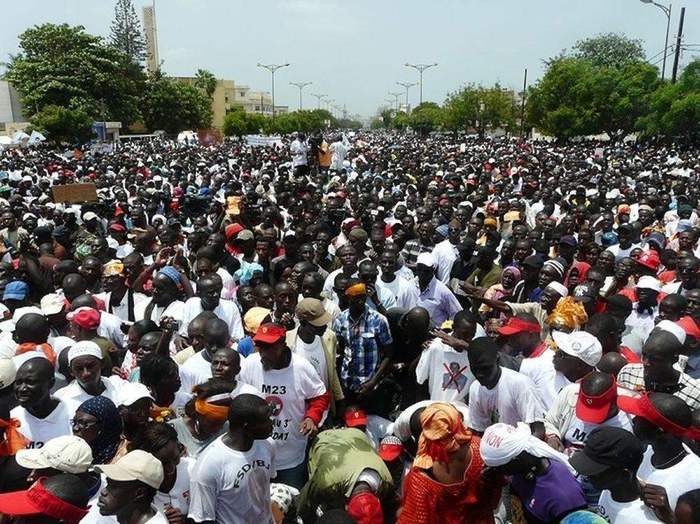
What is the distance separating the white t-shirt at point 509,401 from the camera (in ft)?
11.8

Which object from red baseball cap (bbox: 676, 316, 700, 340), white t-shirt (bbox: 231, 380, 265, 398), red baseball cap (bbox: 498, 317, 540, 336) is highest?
red baseball cap (bbox: 498, 317, 540, 336)

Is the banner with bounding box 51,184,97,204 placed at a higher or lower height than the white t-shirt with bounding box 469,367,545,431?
higher

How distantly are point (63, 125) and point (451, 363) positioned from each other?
40778mm

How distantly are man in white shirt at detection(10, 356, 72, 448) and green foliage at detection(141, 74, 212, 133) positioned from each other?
200ft

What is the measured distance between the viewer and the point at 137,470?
2.55 metres

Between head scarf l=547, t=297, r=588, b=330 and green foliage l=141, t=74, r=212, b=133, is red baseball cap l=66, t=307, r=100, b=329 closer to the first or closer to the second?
head scarf l=547, t=297, r=588, b=330

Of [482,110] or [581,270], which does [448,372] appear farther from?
[482,110]

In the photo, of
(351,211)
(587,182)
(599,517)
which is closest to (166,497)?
(599,517)

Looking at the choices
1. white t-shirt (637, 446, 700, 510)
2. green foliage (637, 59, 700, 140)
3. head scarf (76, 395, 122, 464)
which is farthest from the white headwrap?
green foliage (637, 59, 700, 140)

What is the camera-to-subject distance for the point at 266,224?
8055 millimetres

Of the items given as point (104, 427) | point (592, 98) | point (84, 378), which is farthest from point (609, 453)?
point (592, 98)

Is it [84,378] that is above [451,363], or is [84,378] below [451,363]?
above

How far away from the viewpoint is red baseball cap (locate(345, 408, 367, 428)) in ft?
13.6

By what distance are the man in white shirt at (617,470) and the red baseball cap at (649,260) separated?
4.76 metres
